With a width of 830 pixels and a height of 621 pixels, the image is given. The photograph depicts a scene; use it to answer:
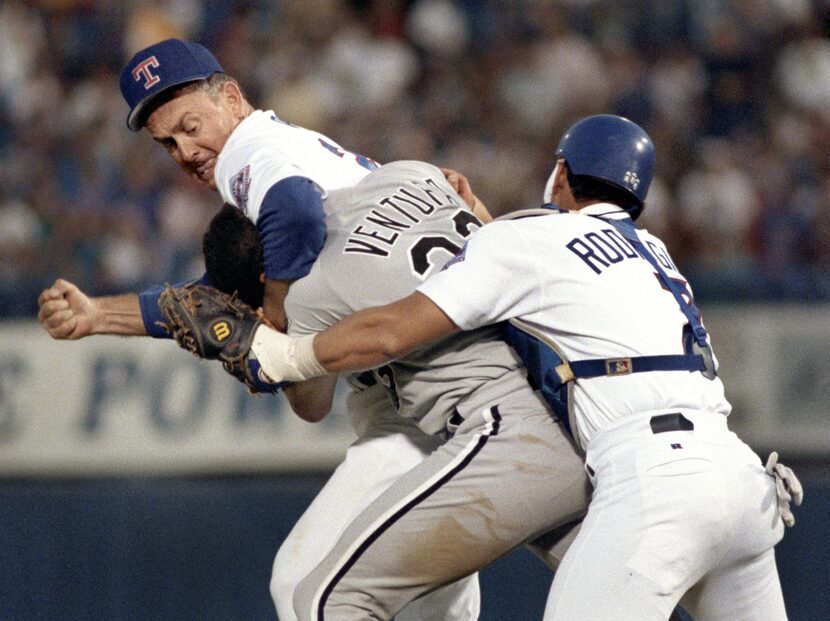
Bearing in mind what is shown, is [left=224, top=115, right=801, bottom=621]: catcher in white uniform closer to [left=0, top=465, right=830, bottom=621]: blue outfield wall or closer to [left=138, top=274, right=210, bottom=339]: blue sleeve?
[left=138, top=274, right=210, bottom=339]: blue sleeve

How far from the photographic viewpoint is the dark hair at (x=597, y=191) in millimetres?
3445

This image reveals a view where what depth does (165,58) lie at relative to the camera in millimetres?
3934

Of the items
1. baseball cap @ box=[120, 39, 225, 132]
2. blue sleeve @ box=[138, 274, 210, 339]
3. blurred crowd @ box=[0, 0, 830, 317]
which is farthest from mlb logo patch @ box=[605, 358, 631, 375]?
blurred crowd @ box=[0, 0, 830, 317]

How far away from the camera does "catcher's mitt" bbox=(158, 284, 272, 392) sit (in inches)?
137

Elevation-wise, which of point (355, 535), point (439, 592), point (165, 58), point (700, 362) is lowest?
point (439, 592)

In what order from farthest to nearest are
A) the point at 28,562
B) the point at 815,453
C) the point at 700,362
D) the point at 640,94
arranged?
the point at 640,94, the point at 815,453, the point at 28,562, the point at 700,362

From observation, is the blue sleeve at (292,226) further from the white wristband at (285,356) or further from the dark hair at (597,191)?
the dark hair at (597,191)

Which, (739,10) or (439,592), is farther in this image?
(739,10)

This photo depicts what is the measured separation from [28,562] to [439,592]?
2109 millimetres

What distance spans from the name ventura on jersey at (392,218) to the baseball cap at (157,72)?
827mm

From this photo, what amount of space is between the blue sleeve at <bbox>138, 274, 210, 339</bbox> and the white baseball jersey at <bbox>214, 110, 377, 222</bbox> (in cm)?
33

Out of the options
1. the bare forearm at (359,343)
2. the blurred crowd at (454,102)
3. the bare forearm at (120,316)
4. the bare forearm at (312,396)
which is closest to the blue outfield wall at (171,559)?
the bare forearm at (312,396)

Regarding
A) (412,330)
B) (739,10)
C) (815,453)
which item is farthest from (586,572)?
(739,10)

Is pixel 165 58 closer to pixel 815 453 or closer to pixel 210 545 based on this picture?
pixel 210 545
